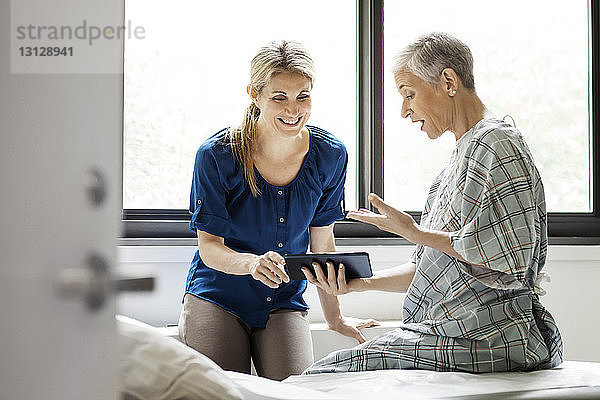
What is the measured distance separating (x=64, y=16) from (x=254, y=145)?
155 cm

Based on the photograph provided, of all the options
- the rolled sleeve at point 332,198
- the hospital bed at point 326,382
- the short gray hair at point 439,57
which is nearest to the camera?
the hospital bed at point 326,382

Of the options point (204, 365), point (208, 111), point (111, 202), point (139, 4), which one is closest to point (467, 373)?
point (204, 365)

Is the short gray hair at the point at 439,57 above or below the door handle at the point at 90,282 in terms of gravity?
above

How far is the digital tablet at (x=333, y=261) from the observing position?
1.68m

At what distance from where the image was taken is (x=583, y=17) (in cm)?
283

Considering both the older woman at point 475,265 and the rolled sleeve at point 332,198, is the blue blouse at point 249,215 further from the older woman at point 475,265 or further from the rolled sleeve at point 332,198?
the older woman at point 475,265

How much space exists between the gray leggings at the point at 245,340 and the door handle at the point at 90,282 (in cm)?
147

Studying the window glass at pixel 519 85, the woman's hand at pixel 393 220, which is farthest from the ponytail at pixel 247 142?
the window glass at pixel 519 85

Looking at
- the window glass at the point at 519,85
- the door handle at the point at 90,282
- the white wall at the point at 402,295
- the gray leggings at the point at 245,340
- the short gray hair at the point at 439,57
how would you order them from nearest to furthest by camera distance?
the door handle at the point at 90,282, the short gray hair at the point at 439,57, the gray leggings at the point at 245,340, the white wall at the point at 402,295, the window glass at the point at 519,85

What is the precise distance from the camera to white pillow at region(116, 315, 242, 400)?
56 cm

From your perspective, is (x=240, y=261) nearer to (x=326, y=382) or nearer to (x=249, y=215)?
(x=249, y=215)

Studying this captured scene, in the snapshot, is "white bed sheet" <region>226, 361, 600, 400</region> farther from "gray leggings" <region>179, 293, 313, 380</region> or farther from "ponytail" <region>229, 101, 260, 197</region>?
"ponytail" <region>229, 101, 260, 197</region>

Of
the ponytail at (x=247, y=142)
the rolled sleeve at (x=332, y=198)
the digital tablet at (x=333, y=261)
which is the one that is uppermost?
the ponytail at (x=247, y=142)

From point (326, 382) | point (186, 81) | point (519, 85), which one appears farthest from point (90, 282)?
point (519, 85)
